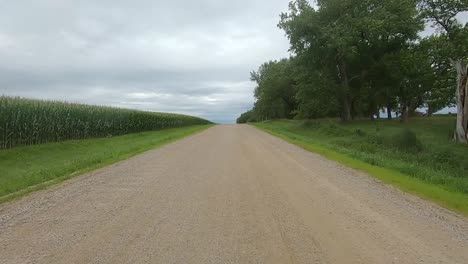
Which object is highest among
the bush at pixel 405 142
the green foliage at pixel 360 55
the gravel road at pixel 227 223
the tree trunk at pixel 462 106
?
the green foliage at pixel 360 55

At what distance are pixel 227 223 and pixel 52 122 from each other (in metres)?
20.9

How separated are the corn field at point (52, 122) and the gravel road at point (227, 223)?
1152 centimetres

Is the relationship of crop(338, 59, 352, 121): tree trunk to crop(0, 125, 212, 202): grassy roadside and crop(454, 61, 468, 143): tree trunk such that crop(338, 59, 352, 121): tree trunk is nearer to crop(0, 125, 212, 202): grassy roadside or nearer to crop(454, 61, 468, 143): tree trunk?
crop(454, 61, 468, 143): tree trunk

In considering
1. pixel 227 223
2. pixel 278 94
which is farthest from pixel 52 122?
pixel 278 94

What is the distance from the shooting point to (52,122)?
24703 mm

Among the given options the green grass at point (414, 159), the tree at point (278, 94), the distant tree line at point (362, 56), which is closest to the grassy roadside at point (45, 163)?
the green grass at point (414, 159)

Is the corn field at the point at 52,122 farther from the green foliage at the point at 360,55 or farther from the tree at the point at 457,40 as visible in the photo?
the tree at the point at 457,40

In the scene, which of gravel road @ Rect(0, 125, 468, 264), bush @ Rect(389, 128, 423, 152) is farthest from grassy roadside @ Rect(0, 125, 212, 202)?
bush @ Rect(389, 128, 423, 152)

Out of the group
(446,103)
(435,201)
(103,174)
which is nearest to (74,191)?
(103,174)

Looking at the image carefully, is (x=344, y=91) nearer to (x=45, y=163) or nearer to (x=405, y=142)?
(x=405, y=142)

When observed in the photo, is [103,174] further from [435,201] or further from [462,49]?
[462,49]

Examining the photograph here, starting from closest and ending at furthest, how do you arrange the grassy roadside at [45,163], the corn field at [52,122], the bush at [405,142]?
the grassy roadside at [45,163] < the corn field at [52,122] < the bush at [405,142]

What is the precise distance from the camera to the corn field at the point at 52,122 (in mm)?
20734

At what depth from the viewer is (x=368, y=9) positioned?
42969 millimetres
